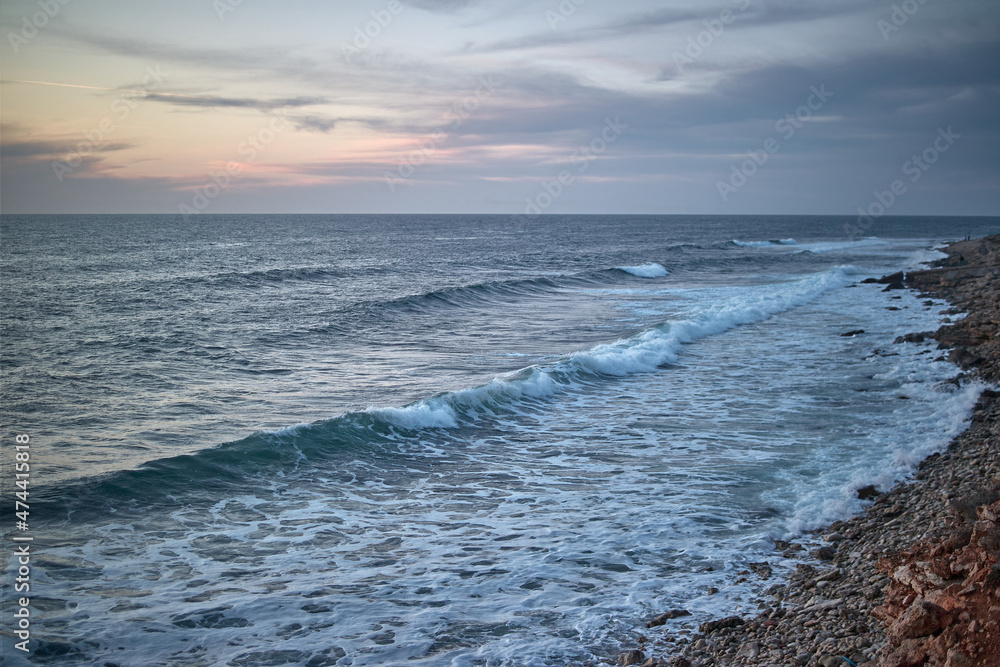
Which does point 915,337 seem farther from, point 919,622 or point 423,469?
point 919,622

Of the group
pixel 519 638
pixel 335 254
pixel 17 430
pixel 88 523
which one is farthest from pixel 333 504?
pixel 335 254

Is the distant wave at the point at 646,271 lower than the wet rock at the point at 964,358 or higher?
higher

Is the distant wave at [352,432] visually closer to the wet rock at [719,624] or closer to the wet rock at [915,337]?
the wet rock at [915,337]

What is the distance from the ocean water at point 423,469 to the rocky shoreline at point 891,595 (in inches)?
17.1

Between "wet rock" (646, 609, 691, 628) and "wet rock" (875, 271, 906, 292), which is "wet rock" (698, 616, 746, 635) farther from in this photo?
"wet rock" (875, 271, 906, 292)

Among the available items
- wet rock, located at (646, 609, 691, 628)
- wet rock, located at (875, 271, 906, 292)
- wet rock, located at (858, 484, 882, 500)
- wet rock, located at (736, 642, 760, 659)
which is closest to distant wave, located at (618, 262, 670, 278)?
wet rock, located at (875, 271, 906, 292)

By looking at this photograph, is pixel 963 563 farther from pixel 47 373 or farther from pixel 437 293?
pixel 437 293

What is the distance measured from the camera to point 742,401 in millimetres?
14344

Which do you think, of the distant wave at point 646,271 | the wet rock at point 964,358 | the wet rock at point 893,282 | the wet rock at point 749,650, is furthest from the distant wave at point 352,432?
the distant wave at point 646,271

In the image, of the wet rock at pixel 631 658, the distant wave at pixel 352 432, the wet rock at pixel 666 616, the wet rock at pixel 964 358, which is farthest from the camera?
the wet rock at pixel 964 358

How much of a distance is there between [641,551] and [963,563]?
3215mm

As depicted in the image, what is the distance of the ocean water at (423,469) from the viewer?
6.31 metres

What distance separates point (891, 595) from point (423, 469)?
Answer: 7004 mm

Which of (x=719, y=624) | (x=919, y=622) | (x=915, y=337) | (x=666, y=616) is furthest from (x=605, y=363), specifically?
(x=919, y=622)
